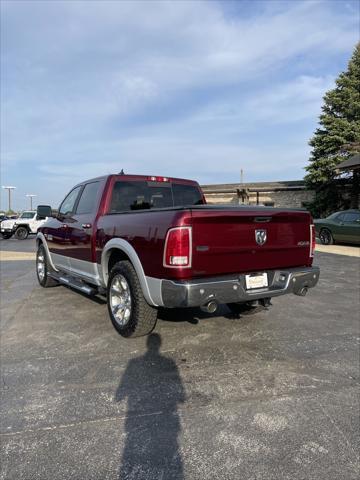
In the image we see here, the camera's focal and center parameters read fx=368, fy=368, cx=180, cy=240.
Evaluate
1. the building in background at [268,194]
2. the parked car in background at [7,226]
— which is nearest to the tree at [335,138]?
the building in background at [268,194]

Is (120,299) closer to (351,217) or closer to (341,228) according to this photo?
(351,217)

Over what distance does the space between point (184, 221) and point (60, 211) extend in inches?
151

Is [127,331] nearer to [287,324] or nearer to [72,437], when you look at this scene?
[72,437]

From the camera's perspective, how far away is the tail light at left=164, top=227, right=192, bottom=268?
3316 mm

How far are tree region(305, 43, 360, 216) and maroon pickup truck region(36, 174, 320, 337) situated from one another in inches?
853

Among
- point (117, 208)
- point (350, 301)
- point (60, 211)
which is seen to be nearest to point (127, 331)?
point (117, 208)

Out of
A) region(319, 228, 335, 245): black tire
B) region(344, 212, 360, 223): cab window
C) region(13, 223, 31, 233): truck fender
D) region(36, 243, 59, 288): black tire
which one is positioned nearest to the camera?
region(36, 243, 59, 288): black tire

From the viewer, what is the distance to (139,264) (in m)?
3.82

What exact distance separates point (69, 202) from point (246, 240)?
11.8ft

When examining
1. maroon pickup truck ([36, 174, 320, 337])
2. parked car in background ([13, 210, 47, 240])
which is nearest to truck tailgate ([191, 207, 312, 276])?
maroon pickup truck ([36, 174, 320, 337])

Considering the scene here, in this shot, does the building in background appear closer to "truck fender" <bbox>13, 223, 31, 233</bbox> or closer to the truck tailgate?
"truck fender" <bbox>13, 223, 31, 233</bbox>

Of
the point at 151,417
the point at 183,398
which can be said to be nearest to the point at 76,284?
the point at 183,398

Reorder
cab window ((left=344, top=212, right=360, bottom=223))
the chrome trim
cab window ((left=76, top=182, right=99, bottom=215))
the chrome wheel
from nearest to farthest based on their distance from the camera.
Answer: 1. the chrome wheel
2. the chrome trim
3. cab window ((left=76, top=182, right=99, bottom=215))
4. cab window ((left=344, top=212, right=360, bottom=223))

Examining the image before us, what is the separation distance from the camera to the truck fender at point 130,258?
3727mm
